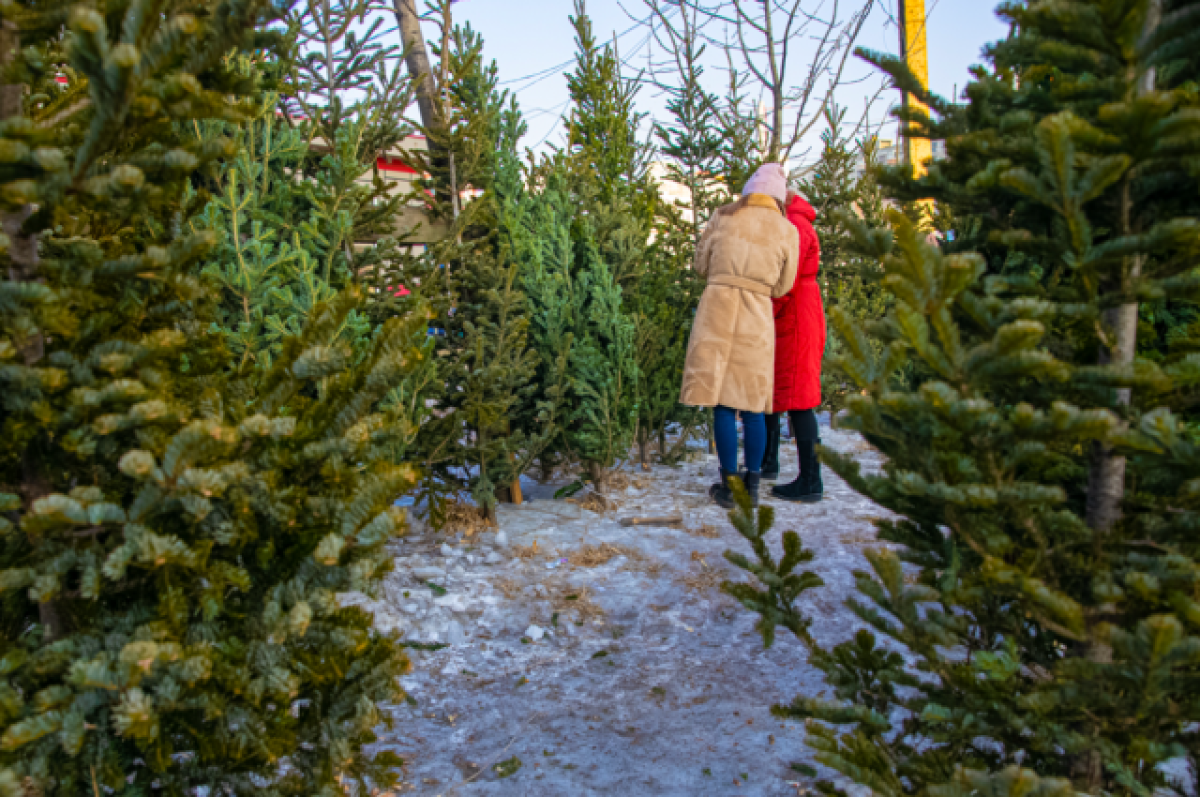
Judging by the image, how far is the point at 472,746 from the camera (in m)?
2.56

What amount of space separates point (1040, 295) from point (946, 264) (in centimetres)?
32

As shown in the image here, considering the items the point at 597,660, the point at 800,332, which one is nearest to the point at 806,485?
the point at 800,332

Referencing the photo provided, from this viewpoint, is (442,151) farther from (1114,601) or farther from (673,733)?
(1114,601)

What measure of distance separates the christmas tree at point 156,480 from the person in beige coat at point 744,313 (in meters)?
3.75

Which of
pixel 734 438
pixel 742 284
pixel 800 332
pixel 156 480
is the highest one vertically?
pixel 742 284

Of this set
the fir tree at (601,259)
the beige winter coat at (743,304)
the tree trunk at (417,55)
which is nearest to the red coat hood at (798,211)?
the beige winter coat at (743,304)

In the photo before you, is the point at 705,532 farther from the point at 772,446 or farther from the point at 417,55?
the point at 417,55

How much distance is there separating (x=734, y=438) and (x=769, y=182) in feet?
5.95

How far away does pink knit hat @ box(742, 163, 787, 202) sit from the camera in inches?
195

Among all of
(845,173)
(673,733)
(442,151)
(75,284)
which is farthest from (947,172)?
(845,173)

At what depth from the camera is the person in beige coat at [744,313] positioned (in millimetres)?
4918

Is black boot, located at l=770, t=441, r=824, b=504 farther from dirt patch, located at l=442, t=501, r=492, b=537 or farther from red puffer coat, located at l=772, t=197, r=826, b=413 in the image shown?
dirt patch, located at l=442, t=501, r=492, b=537

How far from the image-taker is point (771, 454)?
627 centimetres

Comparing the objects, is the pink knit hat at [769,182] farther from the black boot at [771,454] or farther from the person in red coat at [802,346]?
the black boot at [771,454]
